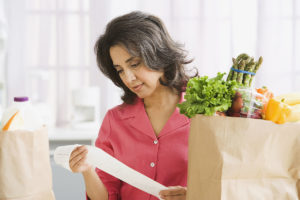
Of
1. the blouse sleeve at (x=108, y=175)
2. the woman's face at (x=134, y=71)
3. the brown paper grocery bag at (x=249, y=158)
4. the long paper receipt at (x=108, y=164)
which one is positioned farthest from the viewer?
the blouse sleeve at (x=108, y=175)

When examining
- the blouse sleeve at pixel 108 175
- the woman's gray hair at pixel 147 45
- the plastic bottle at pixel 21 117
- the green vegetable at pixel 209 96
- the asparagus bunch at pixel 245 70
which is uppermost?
the woman's gray hair at pixel 147 45

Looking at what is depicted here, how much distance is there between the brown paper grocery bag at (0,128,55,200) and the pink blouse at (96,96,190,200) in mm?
447

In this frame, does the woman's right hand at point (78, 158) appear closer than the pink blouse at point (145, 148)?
Yes

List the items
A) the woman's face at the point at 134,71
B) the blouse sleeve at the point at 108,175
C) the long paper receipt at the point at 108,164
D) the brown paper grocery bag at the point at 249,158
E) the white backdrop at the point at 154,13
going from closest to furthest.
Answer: the brown paper grocery bag at the point at 249,158 < the long paper receipt at the point at 108,164 < the woman's face at the point at 134,71 < the blouse sleeve at the point at 108,175 < the white backdrop at the point at 154,13

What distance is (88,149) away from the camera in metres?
0.91

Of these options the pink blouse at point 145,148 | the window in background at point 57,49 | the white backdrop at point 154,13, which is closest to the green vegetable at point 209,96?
the pink blouse at point 145,148

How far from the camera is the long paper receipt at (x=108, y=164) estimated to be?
0.88m

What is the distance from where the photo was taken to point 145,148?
3.81 feet

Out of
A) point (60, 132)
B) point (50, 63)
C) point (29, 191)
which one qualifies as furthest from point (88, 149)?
point (50, 63)

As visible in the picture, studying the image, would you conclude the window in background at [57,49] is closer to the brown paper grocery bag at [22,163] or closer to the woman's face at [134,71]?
the woman's face at [134,71]

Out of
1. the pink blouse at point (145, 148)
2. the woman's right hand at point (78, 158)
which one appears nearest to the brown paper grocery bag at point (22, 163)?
the woman's right hand at point (78, 158)

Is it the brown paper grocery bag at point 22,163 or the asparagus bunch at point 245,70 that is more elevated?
the asparagus bunch at point 245,70

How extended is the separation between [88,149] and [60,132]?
1475 mm

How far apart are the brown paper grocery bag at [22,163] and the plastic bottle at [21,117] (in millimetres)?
22
